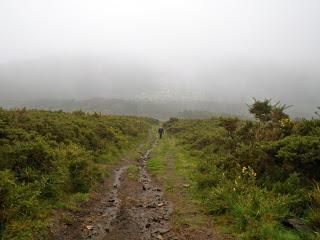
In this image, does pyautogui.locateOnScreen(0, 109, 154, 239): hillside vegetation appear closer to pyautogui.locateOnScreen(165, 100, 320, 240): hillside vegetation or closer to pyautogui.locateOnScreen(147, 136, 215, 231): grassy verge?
pyautogui.locateOnScreen(147, 136, 215, 231): grassy verge

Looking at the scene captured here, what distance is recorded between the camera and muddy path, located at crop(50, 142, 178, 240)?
1070cm

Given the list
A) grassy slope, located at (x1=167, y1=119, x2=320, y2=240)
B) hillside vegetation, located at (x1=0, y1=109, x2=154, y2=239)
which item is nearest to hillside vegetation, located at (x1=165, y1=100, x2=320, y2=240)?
grassy slope, located at (x1=167, y1=119, x2=320, y2=240)

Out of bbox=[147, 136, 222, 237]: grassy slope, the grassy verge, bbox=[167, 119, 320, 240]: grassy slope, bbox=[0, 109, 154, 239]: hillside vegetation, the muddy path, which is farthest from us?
the grassy verge

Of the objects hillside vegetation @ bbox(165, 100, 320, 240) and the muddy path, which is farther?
the muddy path

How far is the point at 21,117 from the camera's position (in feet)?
68.4

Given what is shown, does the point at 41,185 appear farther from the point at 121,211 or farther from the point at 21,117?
the point at 21,117

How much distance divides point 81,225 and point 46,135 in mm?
9908

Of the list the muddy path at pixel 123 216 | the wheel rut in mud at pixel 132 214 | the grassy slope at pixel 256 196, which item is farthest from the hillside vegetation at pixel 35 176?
the grassy slope at pixel 256 196

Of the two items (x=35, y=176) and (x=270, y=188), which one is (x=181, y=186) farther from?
(x=35, y=176)

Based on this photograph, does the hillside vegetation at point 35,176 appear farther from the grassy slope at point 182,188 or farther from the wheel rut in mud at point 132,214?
the grassy slope at point 182,188

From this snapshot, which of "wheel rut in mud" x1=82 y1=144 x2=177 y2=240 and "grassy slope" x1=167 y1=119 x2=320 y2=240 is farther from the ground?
"grassy slope" x1=167 y1=119 x2=320 y2=240

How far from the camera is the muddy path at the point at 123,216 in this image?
35.1ft

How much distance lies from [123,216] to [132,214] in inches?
18.8

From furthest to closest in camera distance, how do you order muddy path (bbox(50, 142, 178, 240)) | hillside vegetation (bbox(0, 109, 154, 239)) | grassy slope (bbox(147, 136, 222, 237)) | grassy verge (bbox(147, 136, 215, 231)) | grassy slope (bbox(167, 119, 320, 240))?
grassy verge (bbox(147, 136, 215, 231)) → grassy slope (bbox(147, 136, 222, 237)) → muddy path (bbox(50, 142, 178, 240)) → grassy slope (bbox(167, 119, 320, 240)) → hillside vegetation (bbox(0, 109, 154, 239))
